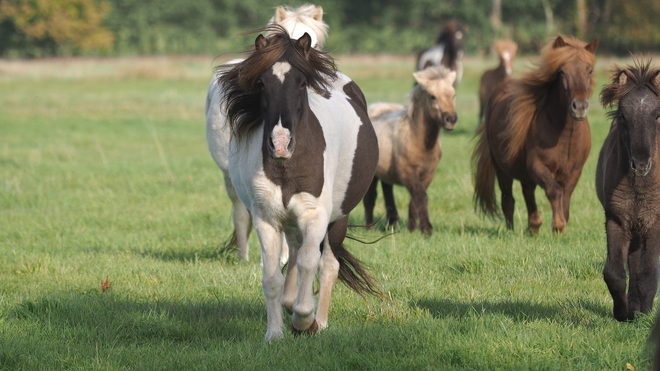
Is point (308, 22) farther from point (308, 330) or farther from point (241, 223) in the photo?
point (308, 330)

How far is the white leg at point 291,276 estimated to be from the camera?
193 inches

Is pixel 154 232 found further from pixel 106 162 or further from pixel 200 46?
pixel 200 46

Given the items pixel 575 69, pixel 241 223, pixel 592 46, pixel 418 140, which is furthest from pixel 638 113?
pixel 418 140

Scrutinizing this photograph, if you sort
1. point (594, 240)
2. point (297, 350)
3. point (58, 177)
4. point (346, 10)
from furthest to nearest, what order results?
point (346, 10) → point (58, 177) → point (594, 240) → point (297, 350)

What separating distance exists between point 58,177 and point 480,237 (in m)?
8.07

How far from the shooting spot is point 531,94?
28.2 ft

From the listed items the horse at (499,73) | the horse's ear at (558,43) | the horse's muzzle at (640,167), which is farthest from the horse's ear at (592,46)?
the horse at (499,73)

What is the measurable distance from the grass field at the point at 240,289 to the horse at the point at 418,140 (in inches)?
24.4

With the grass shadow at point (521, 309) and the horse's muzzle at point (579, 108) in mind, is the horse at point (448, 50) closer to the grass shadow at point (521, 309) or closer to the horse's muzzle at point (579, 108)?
the horse's muzzle at point (579, 108)

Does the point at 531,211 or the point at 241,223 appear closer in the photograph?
the point at 241,223

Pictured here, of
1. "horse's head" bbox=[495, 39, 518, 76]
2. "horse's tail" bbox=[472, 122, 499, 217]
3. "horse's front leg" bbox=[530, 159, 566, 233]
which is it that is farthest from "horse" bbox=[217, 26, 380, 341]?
"horse's head" bbox=[495, 39, 518, 76]

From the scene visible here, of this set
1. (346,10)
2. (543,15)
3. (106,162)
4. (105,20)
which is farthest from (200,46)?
(106,162)

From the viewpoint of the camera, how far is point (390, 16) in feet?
208

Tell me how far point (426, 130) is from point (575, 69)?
210 cm
